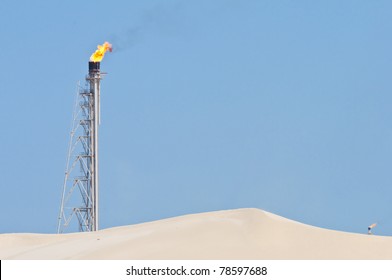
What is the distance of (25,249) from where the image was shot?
51.3 metres

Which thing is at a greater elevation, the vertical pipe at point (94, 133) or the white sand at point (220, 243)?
the vertical pipe at point (94, 133)

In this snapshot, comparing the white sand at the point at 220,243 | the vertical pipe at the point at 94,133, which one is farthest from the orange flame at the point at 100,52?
the white sand at the point at 220,243

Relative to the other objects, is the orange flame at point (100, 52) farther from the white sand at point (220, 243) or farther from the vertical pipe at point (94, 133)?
the white sand at point (220, 243)

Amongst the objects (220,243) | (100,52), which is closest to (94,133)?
(100,52)

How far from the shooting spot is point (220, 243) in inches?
1895

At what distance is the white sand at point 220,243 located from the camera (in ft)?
155

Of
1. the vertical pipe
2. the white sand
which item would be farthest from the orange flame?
the white sand

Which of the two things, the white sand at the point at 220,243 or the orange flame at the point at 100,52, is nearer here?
the white sand at the point at 220,243

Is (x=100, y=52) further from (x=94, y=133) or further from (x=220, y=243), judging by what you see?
(x=220, y=243)

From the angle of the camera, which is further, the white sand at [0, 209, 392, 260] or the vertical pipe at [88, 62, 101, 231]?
the vertical pipe at [88, 62, 101, 231]

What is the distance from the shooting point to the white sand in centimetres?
4712

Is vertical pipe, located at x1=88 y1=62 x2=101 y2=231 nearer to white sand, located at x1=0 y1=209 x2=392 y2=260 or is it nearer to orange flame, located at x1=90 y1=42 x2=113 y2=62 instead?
orange flame, located at x1=90 y1=42 x2=113 y2=62

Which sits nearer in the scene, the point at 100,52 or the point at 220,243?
the point at 220,243
